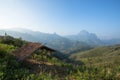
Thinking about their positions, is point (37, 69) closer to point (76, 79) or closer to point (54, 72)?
point (54, 72)

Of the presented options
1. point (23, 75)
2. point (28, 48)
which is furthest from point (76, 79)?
point (28, 48)

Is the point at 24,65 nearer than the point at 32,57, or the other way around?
the point at 24,65

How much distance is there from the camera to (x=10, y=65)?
13.8 meters

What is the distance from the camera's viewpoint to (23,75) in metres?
12.3

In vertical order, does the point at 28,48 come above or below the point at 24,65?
above

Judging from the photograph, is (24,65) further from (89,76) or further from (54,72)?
(89,76)

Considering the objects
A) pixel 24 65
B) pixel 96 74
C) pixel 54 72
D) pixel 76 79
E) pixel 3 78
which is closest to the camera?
pixel 3 78

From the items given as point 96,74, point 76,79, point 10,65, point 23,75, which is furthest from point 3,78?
point 96,74

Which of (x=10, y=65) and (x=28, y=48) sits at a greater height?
(x=28, y=48)

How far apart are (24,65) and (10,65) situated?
1439mm

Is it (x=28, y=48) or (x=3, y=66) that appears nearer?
(x=3, y=66)

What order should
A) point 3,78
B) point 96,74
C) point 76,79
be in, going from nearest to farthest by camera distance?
point 3,78 < point 76,79 < point 96,74

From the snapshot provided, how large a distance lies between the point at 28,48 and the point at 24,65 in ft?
6.74

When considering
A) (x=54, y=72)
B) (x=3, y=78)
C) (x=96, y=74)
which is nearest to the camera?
(x=3, y=78)
